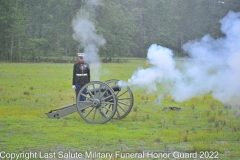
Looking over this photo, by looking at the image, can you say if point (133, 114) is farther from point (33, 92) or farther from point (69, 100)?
point (33, 92)

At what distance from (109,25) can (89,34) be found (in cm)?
2110

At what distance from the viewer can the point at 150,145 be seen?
30.6ft

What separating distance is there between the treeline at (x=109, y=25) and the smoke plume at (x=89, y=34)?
111cm

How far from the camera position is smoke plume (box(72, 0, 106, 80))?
2955 cm

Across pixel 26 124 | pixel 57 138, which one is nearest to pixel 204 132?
pixel 57 138

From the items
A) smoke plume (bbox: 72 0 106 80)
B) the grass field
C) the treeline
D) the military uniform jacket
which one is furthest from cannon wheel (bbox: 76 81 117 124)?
the treeline

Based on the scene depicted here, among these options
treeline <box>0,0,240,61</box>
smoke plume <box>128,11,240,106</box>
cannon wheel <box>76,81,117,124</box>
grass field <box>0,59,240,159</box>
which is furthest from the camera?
treeline <box>0,0,240,61</box>

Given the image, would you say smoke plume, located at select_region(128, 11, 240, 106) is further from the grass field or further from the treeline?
the treeline

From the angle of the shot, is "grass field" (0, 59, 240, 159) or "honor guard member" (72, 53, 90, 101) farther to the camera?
"honor guard member" (72, 53, 90, 101)

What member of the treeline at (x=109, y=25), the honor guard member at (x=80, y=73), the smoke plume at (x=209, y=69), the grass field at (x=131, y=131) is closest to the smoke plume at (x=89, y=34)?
the treeline at (x=109, y=25)

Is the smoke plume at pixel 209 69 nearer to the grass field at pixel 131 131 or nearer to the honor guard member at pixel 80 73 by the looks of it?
the grass field at pixel 131 131

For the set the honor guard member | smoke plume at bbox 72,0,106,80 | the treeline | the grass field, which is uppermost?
the treeline

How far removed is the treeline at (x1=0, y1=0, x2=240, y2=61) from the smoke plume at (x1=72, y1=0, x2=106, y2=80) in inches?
43.7

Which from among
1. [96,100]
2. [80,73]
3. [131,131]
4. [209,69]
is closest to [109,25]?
[209,69]
